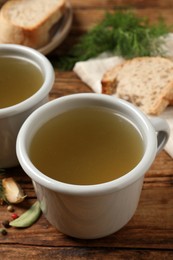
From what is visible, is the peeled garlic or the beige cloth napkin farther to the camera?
the beige cloth napkin

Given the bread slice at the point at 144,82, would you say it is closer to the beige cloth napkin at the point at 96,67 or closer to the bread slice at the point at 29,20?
the beige cloth napkin at the point at 96,67

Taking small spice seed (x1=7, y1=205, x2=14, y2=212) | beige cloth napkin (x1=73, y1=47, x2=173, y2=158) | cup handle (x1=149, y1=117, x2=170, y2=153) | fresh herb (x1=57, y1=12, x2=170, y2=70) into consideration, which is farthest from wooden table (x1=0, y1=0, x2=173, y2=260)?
fresh herb (x1=57, y1=12, x2=170, y2=70)

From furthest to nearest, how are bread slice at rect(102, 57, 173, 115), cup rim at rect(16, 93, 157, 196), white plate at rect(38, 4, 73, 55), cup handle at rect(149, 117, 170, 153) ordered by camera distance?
1. white plate at rect(38, 4, 73, 55)
2. bread slice at rect(102, 57, 173, 115)
3. cup handle at rect(149, 117, 170, 153)
4. cup rim at rect(16, 93, 157, 196)

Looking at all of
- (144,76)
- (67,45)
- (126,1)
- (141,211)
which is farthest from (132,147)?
(126,1)

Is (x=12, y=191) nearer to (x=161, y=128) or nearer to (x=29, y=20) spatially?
(x=161, y=128)

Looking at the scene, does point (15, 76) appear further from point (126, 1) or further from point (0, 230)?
point (126, 1)

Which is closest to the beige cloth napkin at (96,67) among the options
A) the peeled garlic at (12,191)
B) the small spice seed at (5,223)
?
the peeled garlic at (12,191)

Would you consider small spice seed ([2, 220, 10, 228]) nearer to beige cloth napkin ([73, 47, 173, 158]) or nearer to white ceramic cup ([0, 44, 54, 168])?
white ceramic cup ([0, 44, 54, 168])
